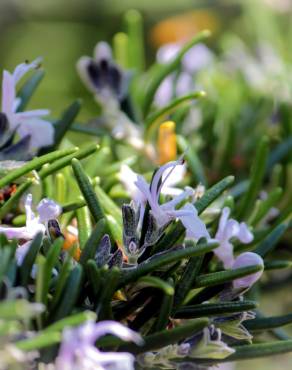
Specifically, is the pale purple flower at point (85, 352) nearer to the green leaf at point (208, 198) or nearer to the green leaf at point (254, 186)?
the green leaf at point (208, 198)

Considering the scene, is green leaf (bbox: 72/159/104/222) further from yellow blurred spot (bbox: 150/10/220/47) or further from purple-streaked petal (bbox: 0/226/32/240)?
yellow blurred spot (bbox: 150/10/220/47)

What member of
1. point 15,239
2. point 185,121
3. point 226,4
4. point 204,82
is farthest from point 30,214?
point 226,4

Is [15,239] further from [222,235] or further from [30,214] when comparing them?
[222,235]

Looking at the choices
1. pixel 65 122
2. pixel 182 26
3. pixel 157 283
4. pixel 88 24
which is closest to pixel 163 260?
pixel 157 283

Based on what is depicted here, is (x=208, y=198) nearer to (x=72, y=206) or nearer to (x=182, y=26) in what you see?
(x=72, y=206)

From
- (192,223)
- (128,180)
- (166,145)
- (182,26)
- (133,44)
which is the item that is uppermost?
(182,26)

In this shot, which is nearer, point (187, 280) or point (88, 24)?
point (187, 280)
